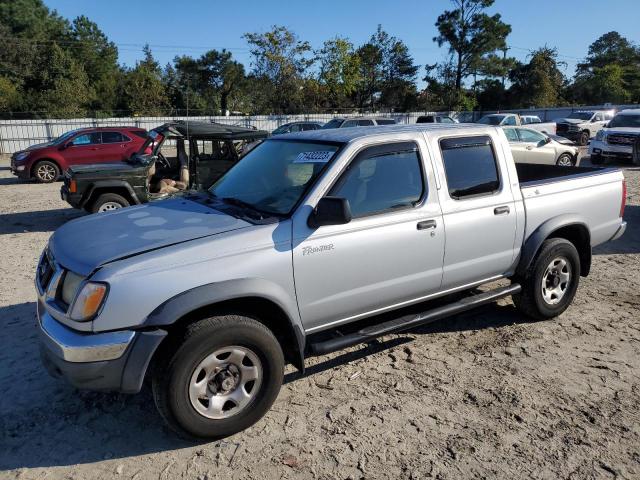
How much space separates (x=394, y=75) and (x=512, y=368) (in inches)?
2131

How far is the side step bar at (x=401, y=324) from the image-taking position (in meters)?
3.52

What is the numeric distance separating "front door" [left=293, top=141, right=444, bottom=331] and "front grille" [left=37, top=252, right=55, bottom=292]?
5.30 ft

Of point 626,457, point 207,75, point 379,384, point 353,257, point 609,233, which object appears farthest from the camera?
point 207,75

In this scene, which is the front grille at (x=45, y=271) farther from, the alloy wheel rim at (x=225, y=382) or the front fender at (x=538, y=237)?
the front fender at (x=538, y=237)

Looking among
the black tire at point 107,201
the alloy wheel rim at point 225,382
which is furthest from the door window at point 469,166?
the black tire at point 107,201

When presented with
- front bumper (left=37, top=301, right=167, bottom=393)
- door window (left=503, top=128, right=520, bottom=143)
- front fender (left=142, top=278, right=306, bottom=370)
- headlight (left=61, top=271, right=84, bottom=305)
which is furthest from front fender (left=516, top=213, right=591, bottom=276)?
door window (left=503, top=128, right=520, bottom=143)

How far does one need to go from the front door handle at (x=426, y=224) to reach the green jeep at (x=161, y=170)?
5.56 m

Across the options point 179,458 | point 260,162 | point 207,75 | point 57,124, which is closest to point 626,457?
point 179,458

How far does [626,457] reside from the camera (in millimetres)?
3010

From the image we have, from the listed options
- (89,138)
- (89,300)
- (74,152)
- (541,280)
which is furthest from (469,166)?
(74,152)

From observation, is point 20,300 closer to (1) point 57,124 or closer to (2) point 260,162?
(2) point 260,162

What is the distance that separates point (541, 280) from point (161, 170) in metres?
7.16

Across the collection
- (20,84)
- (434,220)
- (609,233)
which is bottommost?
(609,233)

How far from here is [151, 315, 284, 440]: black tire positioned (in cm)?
293
